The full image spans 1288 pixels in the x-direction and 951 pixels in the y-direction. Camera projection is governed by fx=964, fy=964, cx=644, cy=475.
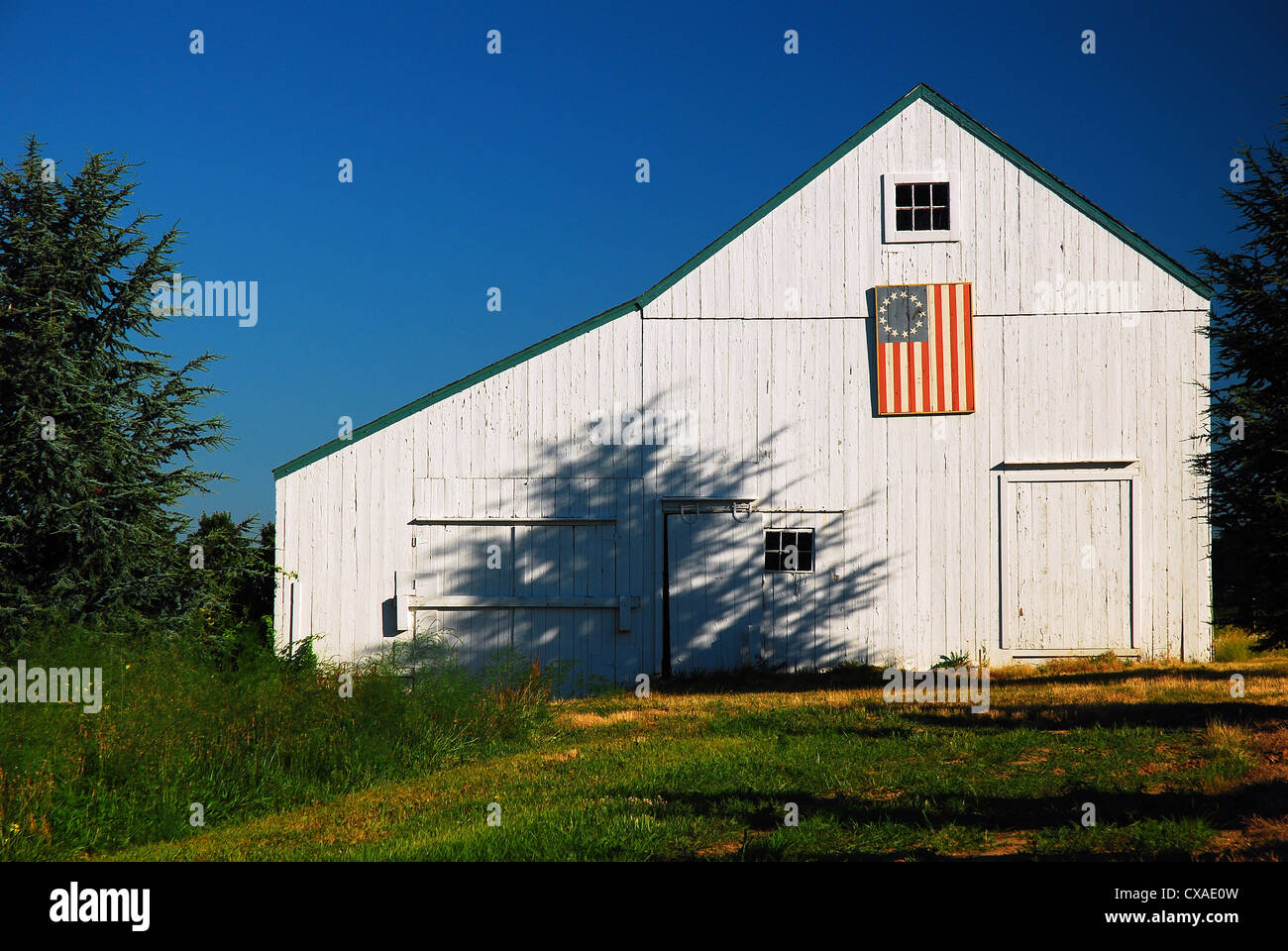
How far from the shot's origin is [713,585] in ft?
49.1

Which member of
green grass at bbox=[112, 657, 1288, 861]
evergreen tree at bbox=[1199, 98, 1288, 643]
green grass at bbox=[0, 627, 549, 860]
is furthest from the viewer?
evergreen tree at bbox=[1199, 98, 1288, 643]

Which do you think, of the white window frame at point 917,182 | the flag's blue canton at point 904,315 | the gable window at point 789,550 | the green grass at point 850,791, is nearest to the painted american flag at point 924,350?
the flag's blue canton at point 904,315

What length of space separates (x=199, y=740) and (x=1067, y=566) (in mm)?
12103

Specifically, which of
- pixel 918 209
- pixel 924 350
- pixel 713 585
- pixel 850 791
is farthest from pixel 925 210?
pixel 850 791

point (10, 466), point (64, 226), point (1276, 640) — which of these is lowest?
point (1276, 640)

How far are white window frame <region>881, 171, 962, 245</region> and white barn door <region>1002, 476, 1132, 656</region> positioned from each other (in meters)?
3.98

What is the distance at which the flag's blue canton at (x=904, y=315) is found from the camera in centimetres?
1488

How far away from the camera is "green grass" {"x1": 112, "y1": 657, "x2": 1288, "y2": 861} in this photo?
586cm

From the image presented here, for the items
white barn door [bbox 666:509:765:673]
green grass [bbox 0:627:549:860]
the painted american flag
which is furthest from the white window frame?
green grass [bbox 0:627:549:860]

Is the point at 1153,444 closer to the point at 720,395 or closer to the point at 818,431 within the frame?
the point at 818,431

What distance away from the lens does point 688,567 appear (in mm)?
14984

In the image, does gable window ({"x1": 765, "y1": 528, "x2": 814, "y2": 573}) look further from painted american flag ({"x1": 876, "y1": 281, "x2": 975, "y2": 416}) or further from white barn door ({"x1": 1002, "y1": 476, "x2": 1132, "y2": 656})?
white barn door ({"x1": 1002, "y1": 476, "x2": 1132, "y2": 656})
